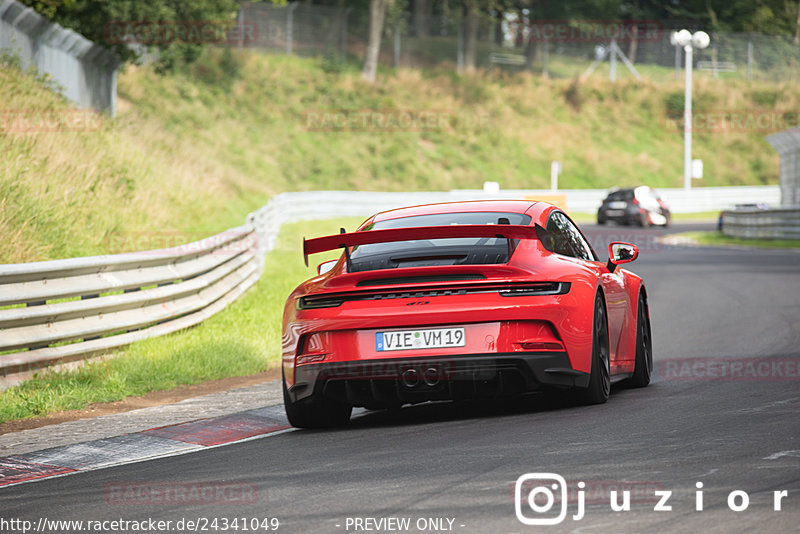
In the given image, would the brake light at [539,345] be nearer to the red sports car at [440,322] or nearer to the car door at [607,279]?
the red sports car at [440,322]

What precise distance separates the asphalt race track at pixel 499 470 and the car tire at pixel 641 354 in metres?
0.18

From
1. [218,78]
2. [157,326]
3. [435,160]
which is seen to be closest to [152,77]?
[218,78]

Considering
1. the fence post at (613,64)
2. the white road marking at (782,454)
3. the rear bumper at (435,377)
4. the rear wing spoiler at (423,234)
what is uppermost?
the fence post at (613,64)

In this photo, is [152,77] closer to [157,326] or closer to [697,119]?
[697,119]

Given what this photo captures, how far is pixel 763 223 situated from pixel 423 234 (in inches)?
1207

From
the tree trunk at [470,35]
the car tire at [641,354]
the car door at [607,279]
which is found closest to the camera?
the car door at [607,279]

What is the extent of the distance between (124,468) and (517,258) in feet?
8.90

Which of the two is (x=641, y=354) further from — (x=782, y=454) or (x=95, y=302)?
(x=95, y=302)

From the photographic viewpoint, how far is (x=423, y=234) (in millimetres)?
7582

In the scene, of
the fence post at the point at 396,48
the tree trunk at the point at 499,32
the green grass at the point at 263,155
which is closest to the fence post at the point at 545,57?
the green grass at the point at 263,155

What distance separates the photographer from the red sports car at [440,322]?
24.4 ft

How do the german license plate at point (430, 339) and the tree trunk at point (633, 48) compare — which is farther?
the tree trunk at point (633, 48)

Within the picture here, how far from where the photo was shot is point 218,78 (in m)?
57.1

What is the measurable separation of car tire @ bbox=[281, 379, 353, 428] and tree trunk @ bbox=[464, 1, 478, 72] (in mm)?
62387
